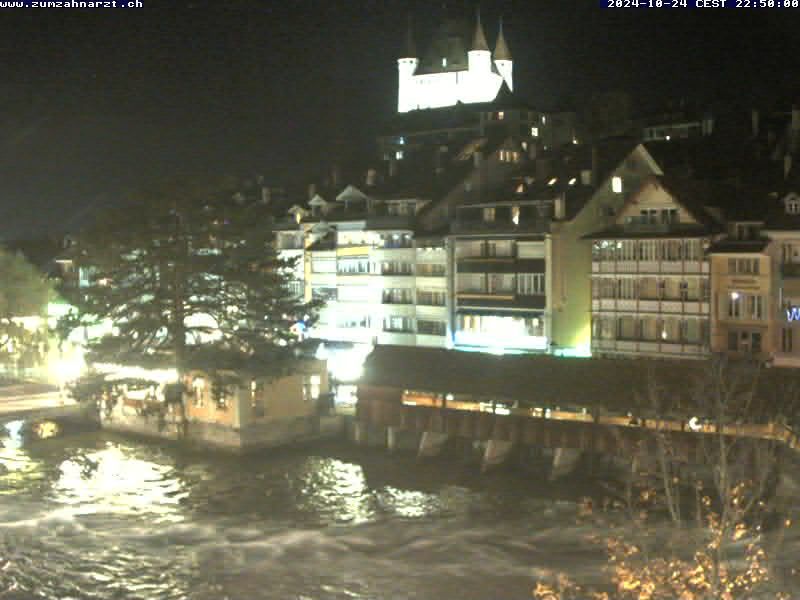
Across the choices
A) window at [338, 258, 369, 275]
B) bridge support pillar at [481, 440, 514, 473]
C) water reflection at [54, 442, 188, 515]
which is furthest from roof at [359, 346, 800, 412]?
window at [338, 258, 369, 275]

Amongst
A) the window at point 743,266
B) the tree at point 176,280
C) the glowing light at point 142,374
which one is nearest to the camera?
the window at point 743,266

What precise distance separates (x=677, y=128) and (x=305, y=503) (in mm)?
54292

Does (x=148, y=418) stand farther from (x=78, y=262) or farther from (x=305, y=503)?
(x=305, y=503)

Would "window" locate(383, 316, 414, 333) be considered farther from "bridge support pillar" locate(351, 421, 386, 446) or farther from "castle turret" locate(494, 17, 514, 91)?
"castle turret" locate(494, 17, 514, 91)

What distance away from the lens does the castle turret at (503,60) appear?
115m

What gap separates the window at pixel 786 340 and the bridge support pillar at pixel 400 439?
1564cm

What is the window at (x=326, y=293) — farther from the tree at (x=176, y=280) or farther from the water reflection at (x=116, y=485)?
the water reflection at (x=116, y=485)

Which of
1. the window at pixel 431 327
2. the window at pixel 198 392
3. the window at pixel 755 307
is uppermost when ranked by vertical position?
the window at pixel 755 307

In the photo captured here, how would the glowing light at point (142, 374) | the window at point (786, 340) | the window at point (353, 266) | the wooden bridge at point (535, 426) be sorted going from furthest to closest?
the window at point (353, 266) < the glowing light at point (142, 374) < the window at point (786, 340) < the wooden bridge at point (535, 426)

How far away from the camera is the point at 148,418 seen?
5006 cm

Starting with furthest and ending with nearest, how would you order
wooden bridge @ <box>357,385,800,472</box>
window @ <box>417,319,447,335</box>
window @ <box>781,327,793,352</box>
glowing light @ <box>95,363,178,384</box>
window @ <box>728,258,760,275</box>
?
window @ <box>417,319,447,335</box>, glowing light @ <box>95,363,178,384</box>, window @ <box>728,258,760,275</box>, window @ <box>781,327,793,352</box>, wooden bridge @ <box>357,385,800,472</box>

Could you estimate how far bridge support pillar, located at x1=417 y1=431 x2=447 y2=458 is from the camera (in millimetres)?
44344

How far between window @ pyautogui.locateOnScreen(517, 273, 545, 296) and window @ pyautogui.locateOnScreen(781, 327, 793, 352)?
12231 mm

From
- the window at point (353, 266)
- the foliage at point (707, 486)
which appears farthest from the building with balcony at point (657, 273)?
the window at point (353, 266)
